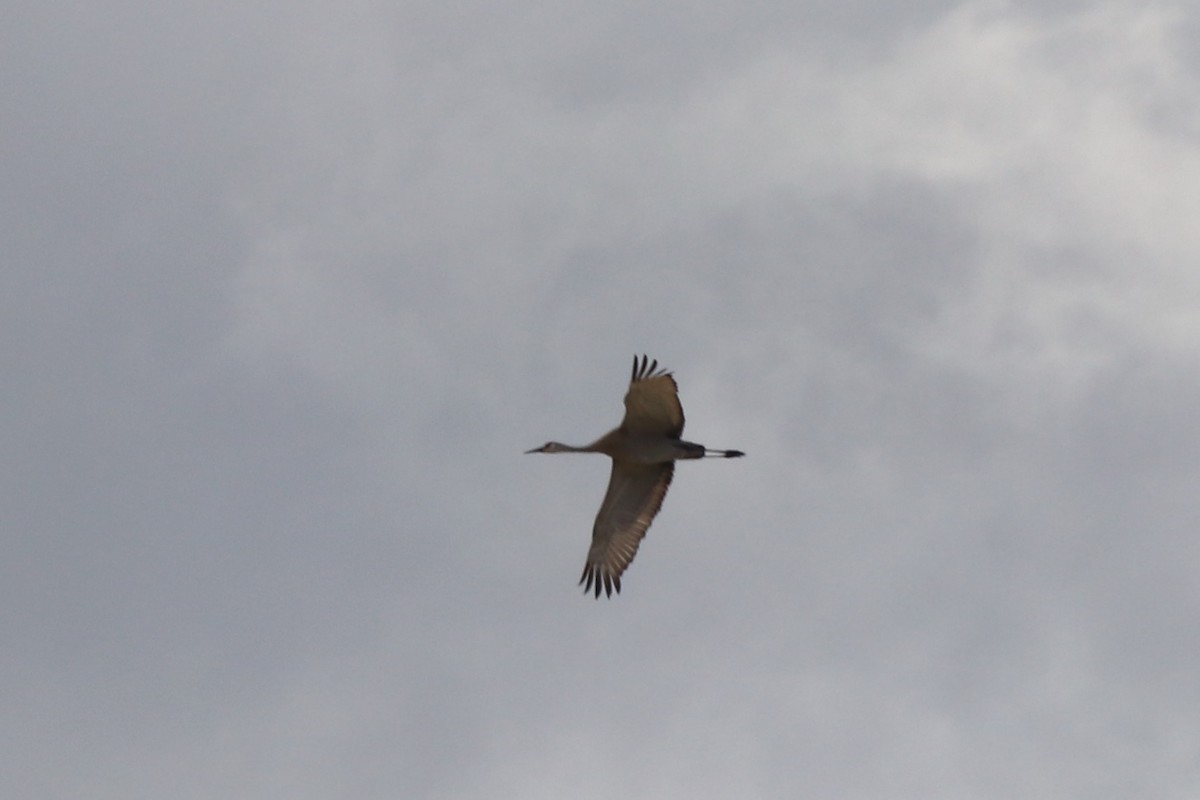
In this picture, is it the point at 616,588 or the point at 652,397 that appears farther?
the point at 616,588

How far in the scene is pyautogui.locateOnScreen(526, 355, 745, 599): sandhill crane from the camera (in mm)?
38562

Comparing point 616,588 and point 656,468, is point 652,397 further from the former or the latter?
point 616,588

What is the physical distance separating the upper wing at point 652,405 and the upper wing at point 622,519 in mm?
1511

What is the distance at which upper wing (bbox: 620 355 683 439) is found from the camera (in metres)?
38.2

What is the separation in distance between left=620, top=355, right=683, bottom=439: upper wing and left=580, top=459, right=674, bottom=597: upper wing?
1.51 m

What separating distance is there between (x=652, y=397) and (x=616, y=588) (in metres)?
5.36

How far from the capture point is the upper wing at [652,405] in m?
→ 38.2

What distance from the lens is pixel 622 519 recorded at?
136 ft

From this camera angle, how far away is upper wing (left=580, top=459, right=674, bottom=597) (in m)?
40.9

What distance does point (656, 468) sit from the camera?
40.8 metres

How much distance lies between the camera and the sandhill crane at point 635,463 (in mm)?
38562

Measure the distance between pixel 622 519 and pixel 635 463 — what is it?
5.91ft

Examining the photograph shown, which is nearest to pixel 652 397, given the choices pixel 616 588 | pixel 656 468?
pixel 656 468

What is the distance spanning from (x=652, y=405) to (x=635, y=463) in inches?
79.5
